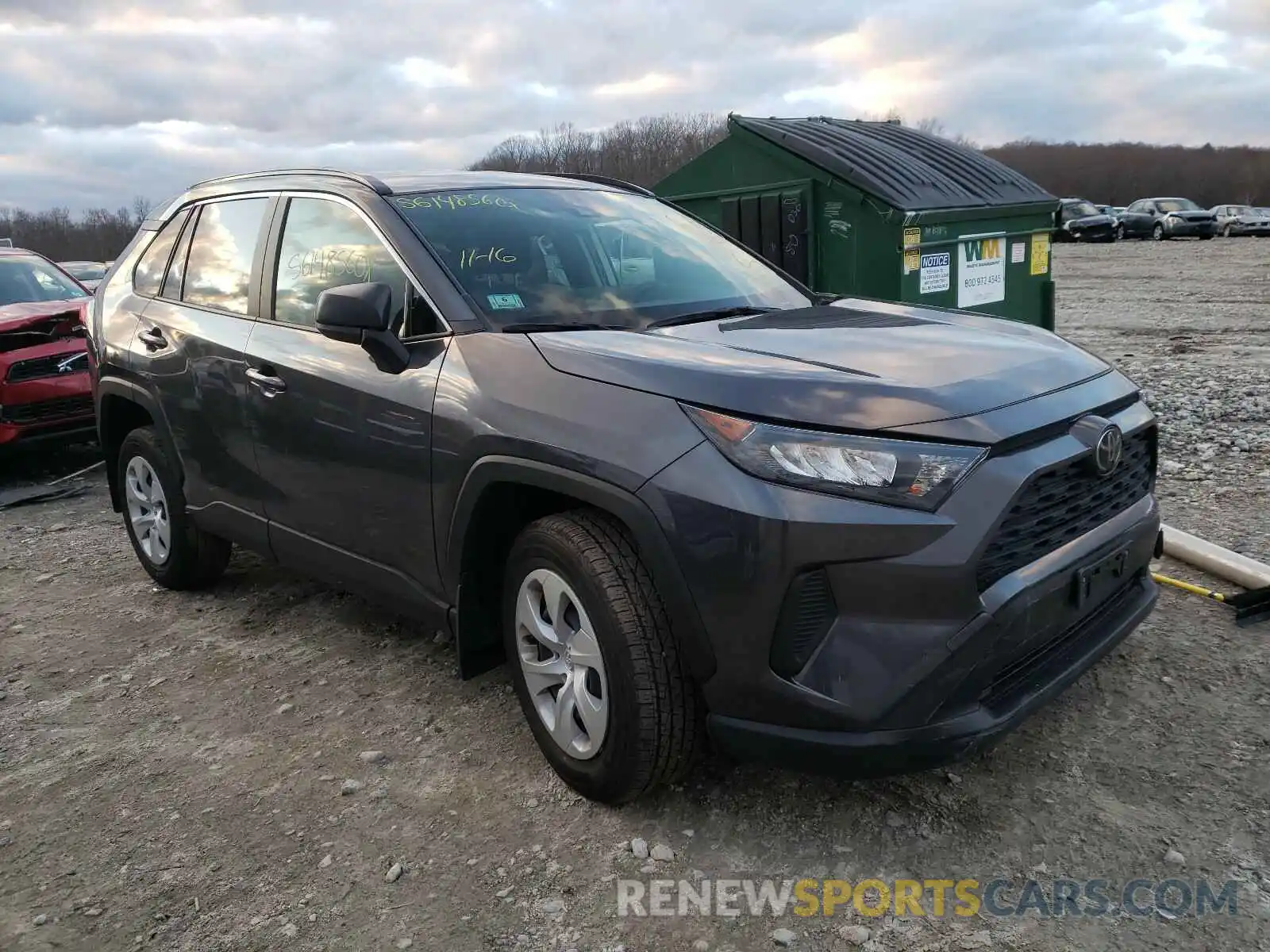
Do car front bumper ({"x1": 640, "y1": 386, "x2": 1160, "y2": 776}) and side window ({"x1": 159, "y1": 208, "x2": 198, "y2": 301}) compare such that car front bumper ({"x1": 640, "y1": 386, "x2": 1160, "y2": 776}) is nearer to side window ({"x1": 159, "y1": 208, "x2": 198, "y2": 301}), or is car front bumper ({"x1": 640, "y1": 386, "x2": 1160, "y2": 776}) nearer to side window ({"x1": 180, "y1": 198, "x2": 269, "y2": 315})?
side window ({"x1": 180, "y1": 198, "x2": 269, "y2": 315})

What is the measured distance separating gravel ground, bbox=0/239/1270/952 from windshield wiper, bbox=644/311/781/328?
1347 millimetres

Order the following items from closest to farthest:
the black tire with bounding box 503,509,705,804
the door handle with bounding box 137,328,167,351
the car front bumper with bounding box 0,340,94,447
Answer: the black tire with bounding box 503,509,705,804 < the door handle with bounding box 137,328,167,351 < the car front bumper with bounding box 0,340,94,447

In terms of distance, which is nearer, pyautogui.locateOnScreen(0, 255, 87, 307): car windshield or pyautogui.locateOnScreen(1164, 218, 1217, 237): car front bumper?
pyautogui.locateOnScreen(0, 255, 87, 307): car windshield

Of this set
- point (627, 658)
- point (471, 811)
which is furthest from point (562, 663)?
point (471, 811)

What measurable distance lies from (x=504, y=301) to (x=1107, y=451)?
5.70ft

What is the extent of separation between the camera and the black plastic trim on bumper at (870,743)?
2.29 m

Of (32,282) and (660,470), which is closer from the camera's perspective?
(660,470)

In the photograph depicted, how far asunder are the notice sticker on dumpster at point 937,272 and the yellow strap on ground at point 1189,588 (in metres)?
2.82

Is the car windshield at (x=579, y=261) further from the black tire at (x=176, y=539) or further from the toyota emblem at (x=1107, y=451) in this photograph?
the black tire at (x=176, y=539)

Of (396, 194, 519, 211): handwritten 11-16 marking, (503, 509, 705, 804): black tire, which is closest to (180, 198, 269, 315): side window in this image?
(396, 194, 519, 211): handwritten 11-16 marking

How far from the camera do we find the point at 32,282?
8.11m

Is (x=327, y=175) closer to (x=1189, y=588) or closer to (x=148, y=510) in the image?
(x=148, y=510)

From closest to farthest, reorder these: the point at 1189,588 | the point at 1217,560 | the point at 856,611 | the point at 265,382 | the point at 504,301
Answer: the point at 856,611 < the point at 504,301 < the point at 265,382 < the point at 1189,588 < the point at 1217,560

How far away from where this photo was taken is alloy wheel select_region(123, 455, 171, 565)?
4582 mm
